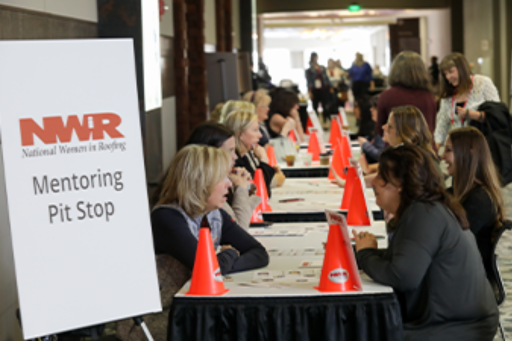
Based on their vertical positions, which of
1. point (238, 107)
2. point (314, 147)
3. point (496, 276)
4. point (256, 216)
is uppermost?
point (238, 107)

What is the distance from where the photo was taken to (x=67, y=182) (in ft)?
6.41

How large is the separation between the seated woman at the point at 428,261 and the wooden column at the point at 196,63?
5.78m

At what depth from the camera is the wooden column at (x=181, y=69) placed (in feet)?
23.3

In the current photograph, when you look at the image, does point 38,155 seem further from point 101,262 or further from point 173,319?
point 173,319

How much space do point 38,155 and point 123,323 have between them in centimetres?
76

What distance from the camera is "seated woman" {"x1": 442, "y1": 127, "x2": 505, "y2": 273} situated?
2.80 metres

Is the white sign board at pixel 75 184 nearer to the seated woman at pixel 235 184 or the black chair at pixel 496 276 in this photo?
the seated woman at pixel 235 184

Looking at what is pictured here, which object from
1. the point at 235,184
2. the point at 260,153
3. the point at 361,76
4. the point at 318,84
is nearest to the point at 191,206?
the point at 235,184

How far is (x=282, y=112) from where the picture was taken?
7402 mm

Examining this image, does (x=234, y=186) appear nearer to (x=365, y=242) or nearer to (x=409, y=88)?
(x=365, y=242)

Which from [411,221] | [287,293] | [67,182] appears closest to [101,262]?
[67,182]

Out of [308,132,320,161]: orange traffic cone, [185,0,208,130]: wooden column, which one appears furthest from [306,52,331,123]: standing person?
[308,132,320,161]: orange traffic cone

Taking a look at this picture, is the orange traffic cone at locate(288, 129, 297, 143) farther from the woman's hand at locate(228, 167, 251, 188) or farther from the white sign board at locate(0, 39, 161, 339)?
the white sign board at locate(0, 39, 161, 339)

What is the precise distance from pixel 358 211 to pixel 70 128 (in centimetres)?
165
